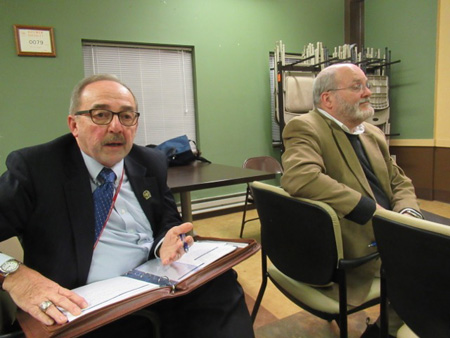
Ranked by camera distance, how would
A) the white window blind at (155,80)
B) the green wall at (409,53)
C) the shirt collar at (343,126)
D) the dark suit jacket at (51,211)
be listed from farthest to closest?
the green wall at (409,53)
the white window blind at (155,80)
the shirt collar at (343,126)
the dark suit jacket at (51,211)

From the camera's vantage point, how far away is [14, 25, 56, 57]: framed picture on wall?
3.07m

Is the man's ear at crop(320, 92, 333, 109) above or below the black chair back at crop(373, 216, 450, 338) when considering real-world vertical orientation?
above

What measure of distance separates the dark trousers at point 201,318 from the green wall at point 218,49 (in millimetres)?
2916

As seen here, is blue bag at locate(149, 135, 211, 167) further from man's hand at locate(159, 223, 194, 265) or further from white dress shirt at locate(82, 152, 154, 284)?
man's hand at locate(159, 223, 194, 265)

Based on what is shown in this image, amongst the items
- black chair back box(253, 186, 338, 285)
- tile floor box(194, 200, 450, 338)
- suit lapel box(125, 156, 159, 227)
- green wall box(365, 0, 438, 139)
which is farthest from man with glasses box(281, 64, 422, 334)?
green wall box(365, 0, 438, 139)

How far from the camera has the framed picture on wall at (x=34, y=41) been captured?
3.07 metres

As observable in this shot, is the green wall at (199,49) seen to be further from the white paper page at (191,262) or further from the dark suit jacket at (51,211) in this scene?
the white paper page at (191,262)

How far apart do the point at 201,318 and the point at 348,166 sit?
96cm

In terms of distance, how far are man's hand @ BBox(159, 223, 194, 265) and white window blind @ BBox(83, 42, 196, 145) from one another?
2899 millimetres

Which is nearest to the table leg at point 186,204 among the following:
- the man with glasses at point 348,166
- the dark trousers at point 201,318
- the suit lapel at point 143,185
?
the man with glasses at point 348,166

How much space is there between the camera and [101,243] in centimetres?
101

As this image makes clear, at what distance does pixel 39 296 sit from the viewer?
2.41ft

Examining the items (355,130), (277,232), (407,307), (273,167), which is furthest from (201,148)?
(407,307)

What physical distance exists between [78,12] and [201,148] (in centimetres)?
196
